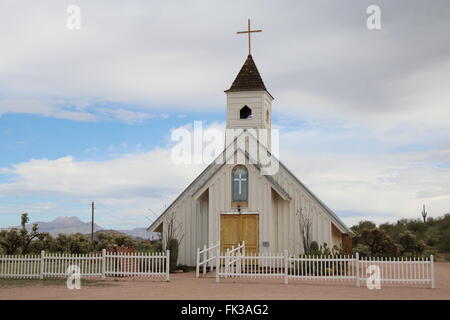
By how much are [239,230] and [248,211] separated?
3.05 ft

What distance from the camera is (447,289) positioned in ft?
58.3

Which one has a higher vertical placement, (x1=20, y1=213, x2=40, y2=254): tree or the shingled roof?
the shingled roof

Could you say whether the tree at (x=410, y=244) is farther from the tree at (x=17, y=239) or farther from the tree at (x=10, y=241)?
the tree at (x=10, y=241)

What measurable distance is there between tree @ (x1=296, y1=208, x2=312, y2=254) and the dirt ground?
4794mm

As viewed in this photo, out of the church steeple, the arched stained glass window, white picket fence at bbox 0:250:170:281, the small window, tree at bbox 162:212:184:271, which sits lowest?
white picket fence at bbox 0:250:170:281

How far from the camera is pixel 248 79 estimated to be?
28.0 m

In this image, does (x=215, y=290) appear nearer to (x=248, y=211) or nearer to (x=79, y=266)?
(x=79, y=266)

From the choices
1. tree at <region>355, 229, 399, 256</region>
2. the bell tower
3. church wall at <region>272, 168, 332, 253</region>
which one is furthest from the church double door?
tree at <region>355, 229, 399, 256</region>

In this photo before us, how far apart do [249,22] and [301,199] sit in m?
9.87

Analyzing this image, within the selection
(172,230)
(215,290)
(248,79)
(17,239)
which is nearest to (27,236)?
(17,239)

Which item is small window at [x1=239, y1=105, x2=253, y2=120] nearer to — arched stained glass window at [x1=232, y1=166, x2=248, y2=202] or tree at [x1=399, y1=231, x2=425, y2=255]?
arched stained glass window at [x1=232, y1=166, x2=248, y2=202]

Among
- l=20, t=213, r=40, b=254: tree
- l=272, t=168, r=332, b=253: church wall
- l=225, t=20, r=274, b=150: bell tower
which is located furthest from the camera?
l=20, t=213, r=40, b=254: tree

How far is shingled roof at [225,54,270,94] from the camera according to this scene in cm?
2764
